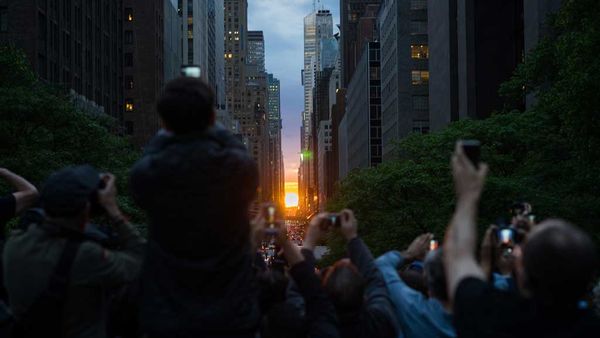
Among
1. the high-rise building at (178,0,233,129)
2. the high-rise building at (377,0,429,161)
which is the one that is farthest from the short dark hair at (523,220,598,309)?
the high-rise building at (178,0,233,129)

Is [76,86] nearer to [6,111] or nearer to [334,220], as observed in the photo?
[6,111]

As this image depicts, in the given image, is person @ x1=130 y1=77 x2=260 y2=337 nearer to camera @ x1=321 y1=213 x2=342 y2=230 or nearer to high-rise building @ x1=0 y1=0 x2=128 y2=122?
camera @ x1=321 y1=213 x2=342 y2=230

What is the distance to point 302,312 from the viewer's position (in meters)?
4.28

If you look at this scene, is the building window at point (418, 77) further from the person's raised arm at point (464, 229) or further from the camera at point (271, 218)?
the person's raised arm at point (464, 229)

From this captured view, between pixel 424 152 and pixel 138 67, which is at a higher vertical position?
pixel 138 67

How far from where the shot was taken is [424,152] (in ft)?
117

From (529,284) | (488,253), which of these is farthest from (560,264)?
(488,253)

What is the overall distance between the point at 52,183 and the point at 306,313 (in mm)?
1699

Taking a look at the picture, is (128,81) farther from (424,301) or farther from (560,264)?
(560,264)

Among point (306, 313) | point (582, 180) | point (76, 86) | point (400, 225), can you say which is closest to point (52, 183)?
point (306, 313)

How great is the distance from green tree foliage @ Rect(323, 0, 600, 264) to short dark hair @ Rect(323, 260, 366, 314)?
57.8ft

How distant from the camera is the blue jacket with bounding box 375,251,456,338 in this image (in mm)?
3992

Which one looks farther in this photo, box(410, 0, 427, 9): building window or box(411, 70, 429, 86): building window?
box(410, 0, 427, 9): building window

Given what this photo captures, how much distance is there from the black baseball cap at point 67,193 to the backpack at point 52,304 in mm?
219
